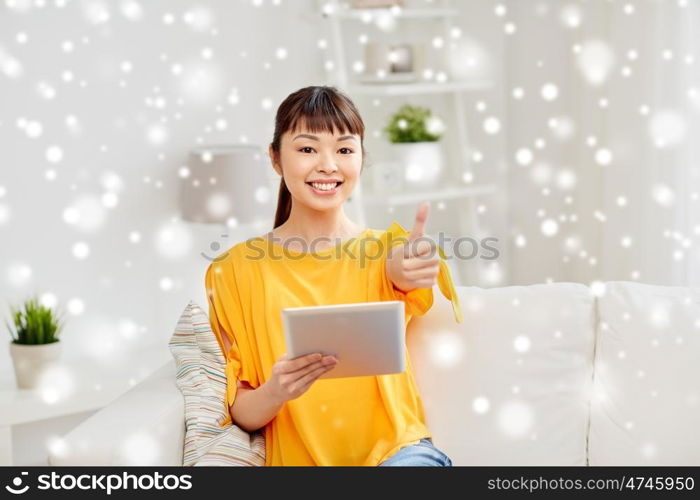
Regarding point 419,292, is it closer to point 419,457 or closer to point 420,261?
point 420,261

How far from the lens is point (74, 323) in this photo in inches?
119

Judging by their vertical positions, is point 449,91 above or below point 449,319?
above

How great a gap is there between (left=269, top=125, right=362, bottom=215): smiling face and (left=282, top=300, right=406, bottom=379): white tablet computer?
362 mm

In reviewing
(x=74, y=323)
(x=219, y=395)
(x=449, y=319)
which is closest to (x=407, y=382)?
(x=449, y=319)

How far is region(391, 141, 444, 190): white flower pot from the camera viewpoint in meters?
3.35

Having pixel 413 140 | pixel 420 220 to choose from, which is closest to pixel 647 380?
pixel 420 220

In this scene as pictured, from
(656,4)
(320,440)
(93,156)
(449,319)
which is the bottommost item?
(320,440)

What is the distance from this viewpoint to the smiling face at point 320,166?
1.76 metres

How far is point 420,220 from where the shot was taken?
5.12 feet

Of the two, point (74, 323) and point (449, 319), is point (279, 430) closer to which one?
point (449, 319)

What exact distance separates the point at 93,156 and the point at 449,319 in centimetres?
154

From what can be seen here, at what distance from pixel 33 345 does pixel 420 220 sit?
1539mm

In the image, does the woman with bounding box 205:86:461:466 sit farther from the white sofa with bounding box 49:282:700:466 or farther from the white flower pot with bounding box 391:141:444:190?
the white flower pot with bounding box 391:141:444:190
